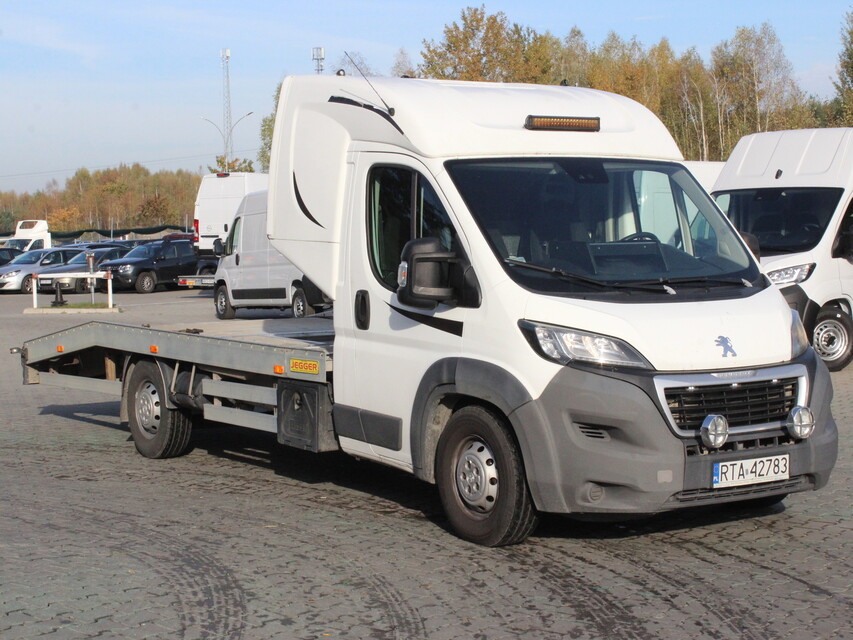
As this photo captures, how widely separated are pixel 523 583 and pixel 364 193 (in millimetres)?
2799

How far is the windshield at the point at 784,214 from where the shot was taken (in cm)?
1408

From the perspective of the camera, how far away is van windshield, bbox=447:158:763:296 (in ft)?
20.3

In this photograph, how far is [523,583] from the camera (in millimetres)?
5660

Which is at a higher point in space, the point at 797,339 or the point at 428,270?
the point at 428,270

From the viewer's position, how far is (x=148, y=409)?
9.43 metres

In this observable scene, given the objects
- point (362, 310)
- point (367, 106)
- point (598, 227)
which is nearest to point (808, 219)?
point (598, 227)

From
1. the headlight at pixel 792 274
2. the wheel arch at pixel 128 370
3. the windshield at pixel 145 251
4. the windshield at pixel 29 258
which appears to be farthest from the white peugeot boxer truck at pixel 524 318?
the windshield at pixel 29 258

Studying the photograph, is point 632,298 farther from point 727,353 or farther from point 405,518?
point 405,518

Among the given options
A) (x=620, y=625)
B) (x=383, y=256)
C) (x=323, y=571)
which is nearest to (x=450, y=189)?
(x=383, y=256)

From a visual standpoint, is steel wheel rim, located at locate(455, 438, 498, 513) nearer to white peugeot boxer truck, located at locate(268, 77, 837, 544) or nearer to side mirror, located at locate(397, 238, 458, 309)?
white peugeot boxer truck, located at locate(268, 77, 837, 544)

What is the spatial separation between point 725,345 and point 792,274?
844 centimetres

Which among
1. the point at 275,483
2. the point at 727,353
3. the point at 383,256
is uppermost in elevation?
the point at 383,256

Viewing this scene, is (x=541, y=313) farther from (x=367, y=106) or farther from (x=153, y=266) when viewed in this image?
(x=153, y=266)

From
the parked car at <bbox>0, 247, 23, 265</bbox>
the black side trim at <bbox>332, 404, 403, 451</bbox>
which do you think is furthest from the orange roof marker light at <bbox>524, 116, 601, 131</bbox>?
the parked car at <bbox>0, 247, 23, 265</bbox>
